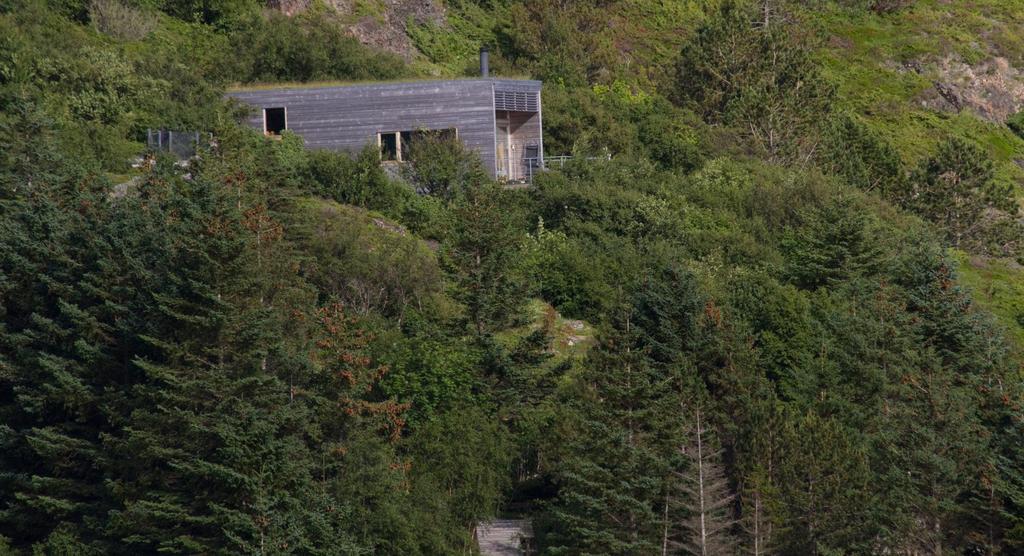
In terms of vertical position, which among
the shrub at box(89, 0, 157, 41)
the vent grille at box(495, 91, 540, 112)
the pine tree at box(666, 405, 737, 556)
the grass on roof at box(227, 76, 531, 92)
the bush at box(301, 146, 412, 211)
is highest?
the shrub at box(89, 0, 157, 41)

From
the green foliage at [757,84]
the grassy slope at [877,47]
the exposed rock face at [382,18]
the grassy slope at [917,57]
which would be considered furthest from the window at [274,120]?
the grassy slope at [917,57]

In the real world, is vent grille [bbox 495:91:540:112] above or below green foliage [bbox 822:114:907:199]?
above

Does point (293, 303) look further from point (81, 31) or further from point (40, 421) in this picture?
point (81, 31)

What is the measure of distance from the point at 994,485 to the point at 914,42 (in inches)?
2390

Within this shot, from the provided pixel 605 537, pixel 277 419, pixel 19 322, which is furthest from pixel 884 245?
pixel 19 322

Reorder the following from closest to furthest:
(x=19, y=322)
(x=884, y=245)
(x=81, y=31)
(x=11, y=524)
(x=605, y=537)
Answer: (x=605, y=537) < (x=11, y=524) < (x=19, y=322) < (x=884, y=245) < (x=81, y=31)

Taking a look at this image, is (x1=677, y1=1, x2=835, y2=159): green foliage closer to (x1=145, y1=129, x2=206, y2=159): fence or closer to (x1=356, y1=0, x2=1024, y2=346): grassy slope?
(x1=356, y1=0, x2=1024, y2=346): grassy slope

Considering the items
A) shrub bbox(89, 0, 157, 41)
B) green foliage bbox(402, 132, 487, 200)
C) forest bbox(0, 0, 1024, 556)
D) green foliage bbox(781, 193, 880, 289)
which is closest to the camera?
forest bbox(0, 0, 1024, 556)

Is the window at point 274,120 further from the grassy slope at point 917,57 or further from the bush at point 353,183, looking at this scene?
the grassy slope at point 917,57

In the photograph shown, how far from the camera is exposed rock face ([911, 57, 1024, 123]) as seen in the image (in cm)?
9031

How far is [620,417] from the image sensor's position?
3919 cm

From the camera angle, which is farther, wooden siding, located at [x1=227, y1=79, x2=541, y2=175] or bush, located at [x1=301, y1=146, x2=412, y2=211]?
wooden siding, located at [x1=227, y1=79, x2=541, y2=175]

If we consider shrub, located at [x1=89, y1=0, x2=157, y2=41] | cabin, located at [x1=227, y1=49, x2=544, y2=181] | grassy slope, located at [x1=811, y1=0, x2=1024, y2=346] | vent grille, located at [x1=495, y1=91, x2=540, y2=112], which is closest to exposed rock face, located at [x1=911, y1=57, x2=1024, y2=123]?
grassy slope, located at [x1=811, y1=0, x2=1024, y2=346]

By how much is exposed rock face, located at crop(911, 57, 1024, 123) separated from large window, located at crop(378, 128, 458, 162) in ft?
129
